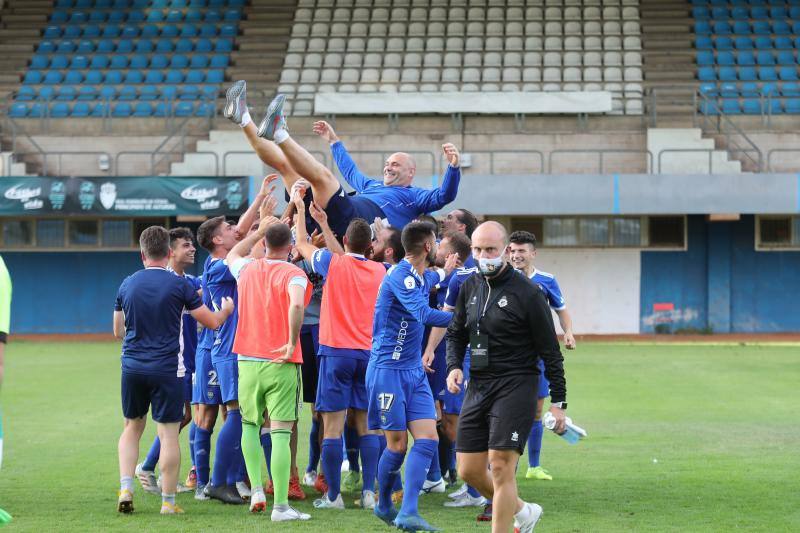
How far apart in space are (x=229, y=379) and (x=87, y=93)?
25151 millimetres

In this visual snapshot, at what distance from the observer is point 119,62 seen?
114 ft

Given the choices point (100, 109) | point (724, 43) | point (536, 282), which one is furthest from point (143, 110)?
point (536, 282)

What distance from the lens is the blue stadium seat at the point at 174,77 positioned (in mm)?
33562

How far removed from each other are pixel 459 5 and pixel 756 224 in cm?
1231

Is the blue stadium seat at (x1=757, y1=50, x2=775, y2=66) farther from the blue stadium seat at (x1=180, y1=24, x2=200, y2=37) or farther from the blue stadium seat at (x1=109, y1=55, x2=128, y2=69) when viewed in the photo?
the blue stadium seat at (x1=109, y1=55, x2=128, y2=69)

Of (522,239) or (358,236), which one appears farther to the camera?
(522,239)

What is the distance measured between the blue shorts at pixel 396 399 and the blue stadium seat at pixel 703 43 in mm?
28944

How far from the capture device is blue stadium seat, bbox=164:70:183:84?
110 feet

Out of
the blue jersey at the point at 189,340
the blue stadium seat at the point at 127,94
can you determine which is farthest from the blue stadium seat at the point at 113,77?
the blue jersey at the point at 189,340

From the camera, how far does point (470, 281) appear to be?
283 inches

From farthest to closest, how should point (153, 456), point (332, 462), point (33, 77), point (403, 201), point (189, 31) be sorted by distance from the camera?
point (189, 31) < point (33, 77) < point (403, 201) < point (153, 456) < point (332, 462)

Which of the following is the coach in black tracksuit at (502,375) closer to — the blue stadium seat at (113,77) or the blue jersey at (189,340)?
the blue jersey at (189,340)

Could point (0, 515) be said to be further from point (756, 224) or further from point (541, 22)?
point (541, 22)

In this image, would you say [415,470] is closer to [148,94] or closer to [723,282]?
[723,282]
